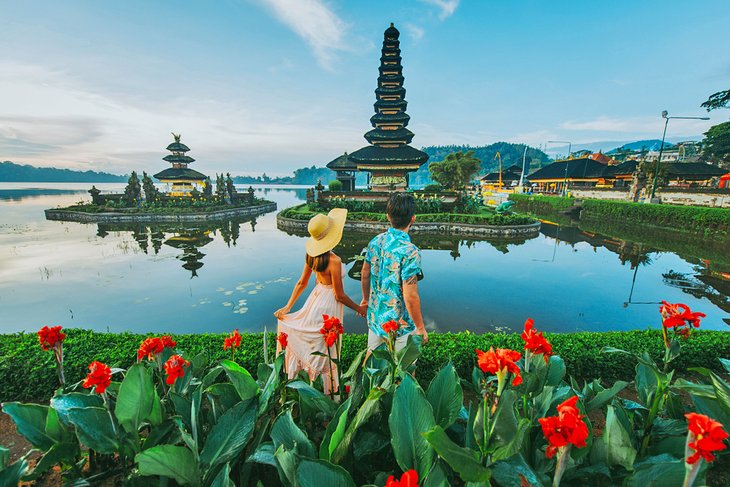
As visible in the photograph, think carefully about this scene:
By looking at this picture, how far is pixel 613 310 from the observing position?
6.36m

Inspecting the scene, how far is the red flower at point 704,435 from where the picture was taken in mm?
821

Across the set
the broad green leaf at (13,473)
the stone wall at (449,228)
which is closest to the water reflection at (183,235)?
the stone wall at (449,228)

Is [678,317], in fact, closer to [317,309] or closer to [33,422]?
[317,309]

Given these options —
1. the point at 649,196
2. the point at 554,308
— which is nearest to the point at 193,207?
the point at 554,308

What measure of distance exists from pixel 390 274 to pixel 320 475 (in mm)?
1627

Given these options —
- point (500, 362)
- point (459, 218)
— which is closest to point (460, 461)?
point (500, 362)

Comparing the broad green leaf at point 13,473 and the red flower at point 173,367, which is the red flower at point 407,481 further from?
the broad green leaf at point 13,473

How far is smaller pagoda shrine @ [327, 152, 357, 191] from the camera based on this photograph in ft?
96.6

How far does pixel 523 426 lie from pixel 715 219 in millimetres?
21574

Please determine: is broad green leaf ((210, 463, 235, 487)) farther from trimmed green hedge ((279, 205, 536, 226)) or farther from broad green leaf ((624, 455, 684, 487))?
trimmed green hedge ((279, 205, 536, 226))

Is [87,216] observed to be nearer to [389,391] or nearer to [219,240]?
[219,240]

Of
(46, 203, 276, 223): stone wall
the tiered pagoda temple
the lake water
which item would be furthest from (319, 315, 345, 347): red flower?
(46, 203, 276, 223): stone wall

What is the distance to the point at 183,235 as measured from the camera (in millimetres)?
15594

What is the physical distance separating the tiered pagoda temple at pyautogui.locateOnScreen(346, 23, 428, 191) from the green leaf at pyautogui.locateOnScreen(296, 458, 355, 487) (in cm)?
2338
